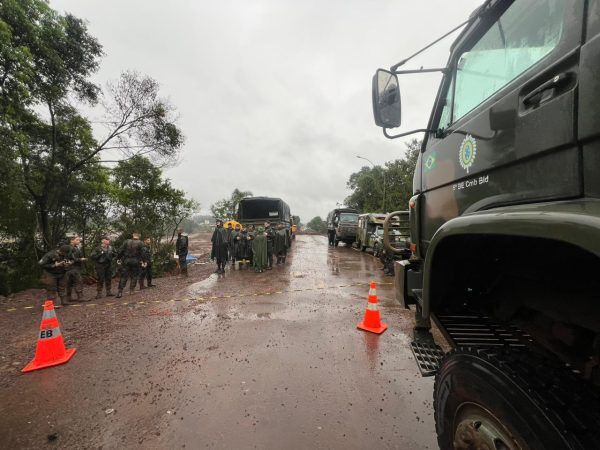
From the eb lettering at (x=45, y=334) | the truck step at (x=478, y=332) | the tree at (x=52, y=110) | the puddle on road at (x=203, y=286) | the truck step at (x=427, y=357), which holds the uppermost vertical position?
the tree at (x=52, y=110)

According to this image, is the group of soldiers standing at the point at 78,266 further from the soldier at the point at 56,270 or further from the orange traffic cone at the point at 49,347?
the orange traffic cone at the point at 49,347

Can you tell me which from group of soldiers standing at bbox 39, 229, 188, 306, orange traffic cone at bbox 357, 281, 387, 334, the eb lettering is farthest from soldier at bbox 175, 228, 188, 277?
orange traffic cone at bbox 357, 281, 387, 334

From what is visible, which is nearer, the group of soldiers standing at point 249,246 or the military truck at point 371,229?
the group of soldiers standing at point 249,246

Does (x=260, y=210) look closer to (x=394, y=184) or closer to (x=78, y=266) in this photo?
(x=78, y=266)

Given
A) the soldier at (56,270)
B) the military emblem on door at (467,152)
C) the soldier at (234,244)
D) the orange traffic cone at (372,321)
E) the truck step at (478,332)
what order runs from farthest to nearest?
the soldier at (234,244), the soldier at (56,270), the orange traffic cone at (372,321), the truck step at (478,332), the military emblem on door at (467,152)

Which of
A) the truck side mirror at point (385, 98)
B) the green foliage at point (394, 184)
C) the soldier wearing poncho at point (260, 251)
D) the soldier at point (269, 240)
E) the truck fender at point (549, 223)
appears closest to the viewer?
the truck fender at point (549, 223)

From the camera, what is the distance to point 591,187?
1034 millimetres

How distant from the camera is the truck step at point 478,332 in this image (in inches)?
76.9

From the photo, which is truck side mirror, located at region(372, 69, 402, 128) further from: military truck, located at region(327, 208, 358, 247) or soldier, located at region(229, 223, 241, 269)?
military truck, located at region(327, 208, 358, 247)

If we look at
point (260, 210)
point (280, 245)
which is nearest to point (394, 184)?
point (260, 210)

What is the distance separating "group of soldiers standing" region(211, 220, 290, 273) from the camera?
415 inches

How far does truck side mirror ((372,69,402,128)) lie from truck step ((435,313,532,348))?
158 cm

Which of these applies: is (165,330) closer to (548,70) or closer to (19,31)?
(548,70)

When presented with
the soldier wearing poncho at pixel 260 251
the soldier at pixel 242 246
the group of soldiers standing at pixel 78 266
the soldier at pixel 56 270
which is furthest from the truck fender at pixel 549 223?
the soldier at pixel 242 246
